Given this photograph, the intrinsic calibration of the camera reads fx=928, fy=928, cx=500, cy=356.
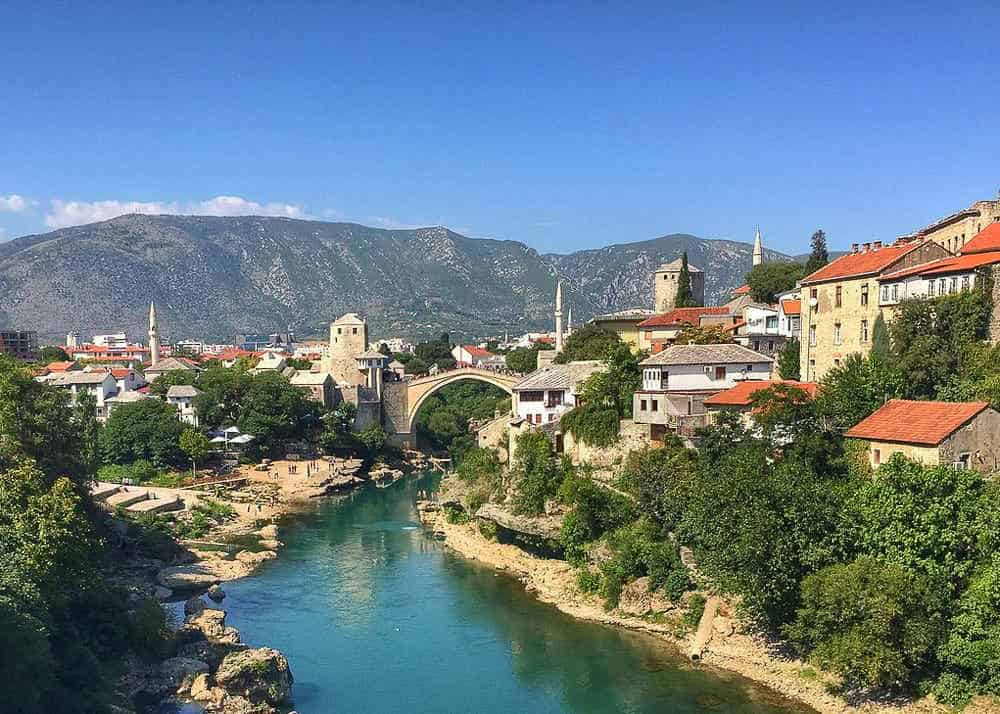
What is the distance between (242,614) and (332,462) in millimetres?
30018

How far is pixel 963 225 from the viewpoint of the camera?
32594mm

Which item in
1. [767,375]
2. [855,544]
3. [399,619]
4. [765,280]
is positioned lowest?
[399,619]

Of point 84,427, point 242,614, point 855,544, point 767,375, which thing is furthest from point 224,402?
point 855,544

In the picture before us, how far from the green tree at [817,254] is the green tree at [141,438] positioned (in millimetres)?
35391

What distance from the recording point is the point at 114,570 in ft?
102

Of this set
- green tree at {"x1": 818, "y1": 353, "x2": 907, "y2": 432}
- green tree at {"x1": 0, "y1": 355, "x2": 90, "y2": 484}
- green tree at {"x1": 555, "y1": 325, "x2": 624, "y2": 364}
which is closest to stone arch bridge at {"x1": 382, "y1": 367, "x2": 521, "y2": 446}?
green tree at {"x1": 555, "y1": 325, "x2": 624, "y2": 364}

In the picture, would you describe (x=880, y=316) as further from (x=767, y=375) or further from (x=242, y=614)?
(x=242, y=614)

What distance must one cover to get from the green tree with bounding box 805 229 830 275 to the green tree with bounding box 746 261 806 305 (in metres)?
0.41

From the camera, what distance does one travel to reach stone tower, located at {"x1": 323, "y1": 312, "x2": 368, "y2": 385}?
68438mm

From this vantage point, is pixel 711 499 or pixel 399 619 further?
pixel 399 619

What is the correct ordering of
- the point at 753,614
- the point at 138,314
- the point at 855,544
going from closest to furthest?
1. the point at 855,544
2. the point at 753,614
3. the point at 138,314

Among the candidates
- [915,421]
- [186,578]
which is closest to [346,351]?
[186,578]

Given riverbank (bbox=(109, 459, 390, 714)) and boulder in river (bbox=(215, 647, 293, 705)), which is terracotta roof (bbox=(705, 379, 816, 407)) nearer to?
riverbank (bbox=(109, 459, 390, 714))

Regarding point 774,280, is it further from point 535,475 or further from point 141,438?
point 141,438
